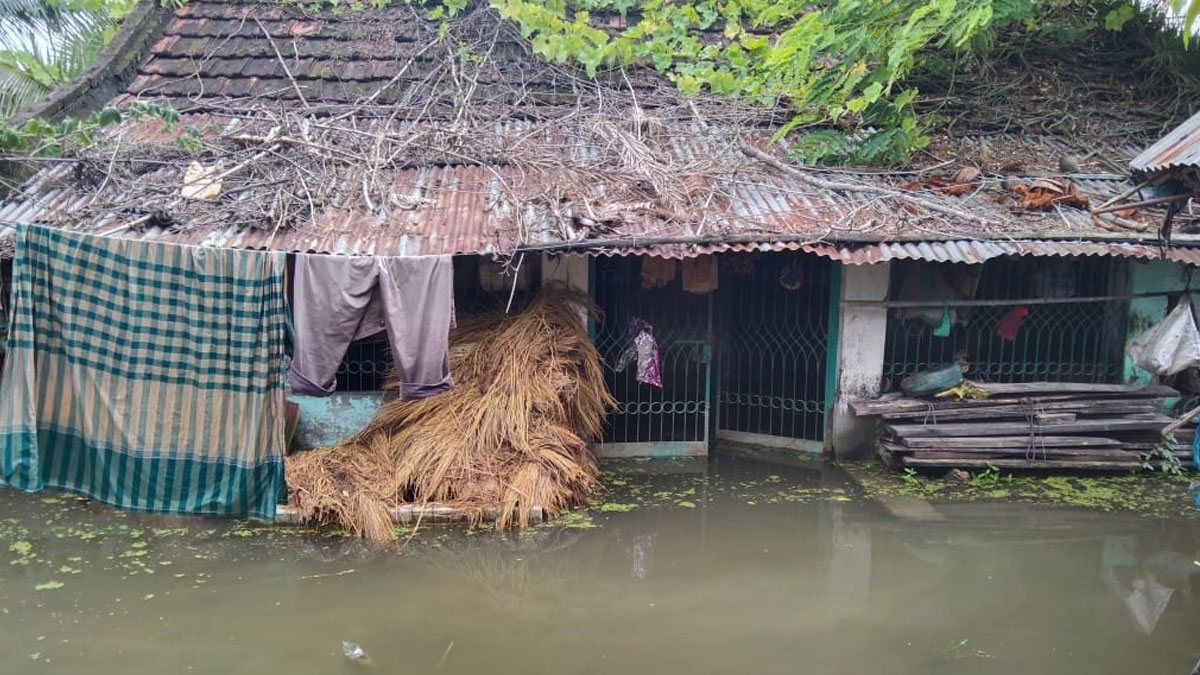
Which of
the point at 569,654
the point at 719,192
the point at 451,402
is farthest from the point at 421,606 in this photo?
the point at 719,192

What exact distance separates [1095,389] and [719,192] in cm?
375

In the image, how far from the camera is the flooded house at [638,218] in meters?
6.77

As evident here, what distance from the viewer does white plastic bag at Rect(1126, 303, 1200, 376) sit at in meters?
6.73

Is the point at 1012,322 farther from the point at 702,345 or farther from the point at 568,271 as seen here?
the point at 568,271

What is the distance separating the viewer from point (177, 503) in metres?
4.36

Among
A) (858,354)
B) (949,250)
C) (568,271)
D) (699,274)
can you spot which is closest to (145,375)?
(568,271)

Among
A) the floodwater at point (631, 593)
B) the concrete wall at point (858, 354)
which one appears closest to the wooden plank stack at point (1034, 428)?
the concrete wall at point (858, 354)

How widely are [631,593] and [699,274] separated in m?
3.28

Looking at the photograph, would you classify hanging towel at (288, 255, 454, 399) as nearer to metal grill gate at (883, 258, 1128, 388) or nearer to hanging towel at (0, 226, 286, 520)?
hanging towel at (0, 226, 286, 520)

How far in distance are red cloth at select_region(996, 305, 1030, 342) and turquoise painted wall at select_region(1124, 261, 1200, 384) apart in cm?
99

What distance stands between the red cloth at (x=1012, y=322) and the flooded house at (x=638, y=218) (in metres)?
0.01

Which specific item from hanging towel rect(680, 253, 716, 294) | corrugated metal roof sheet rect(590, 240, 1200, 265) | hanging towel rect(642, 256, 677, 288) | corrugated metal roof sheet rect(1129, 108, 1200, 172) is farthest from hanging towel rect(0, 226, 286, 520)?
corrugated metal roof sheet rect(1129, 108, 1200, 172)

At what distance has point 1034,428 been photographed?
7219 millimetres

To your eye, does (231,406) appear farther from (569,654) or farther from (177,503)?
(569,654)
